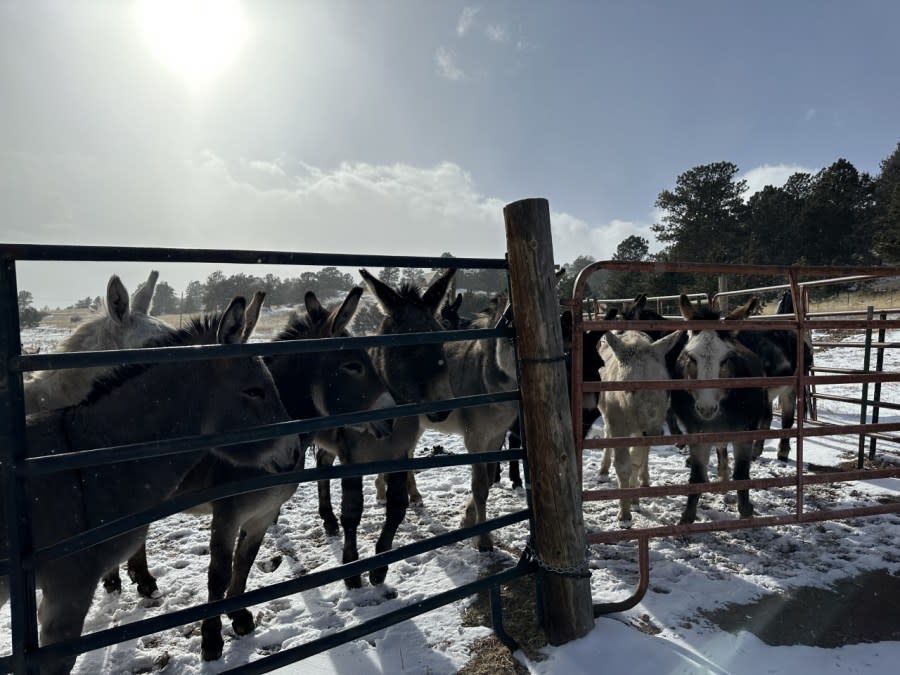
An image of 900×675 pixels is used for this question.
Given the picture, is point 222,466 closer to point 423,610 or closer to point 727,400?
point 423,610

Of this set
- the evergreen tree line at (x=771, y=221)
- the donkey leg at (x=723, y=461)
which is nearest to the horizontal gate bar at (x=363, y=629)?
the donkey leg at (x=723, y=461)

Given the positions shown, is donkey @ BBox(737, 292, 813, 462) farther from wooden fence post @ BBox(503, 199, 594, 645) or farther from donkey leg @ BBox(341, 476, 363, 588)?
donkey leg @ BBox(341, 476, 363, 588)

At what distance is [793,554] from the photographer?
12.3ft

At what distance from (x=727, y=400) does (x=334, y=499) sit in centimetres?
460

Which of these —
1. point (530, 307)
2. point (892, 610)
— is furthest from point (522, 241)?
Answer: point (892, 610)

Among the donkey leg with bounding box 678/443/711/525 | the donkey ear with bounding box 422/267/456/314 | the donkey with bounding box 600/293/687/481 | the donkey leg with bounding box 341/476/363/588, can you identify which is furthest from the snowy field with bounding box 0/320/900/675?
the donkey ear with bounding box 422/267/456/314

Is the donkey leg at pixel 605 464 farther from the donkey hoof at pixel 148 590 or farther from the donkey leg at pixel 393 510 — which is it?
the donkey hoof at pixel 148 590

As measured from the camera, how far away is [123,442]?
228 cm

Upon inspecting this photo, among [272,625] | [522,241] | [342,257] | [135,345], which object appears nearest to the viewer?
[342,257]

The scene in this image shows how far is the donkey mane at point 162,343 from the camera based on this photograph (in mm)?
2334

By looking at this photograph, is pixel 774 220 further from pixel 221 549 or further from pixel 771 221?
pixel 221 549

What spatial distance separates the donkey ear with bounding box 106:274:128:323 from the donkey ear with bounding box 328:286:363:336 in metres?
1.69

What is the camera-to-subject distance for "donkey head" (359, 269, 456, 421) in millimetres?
3736

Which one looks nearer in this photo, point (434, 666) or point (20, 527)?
point (20, 527)
